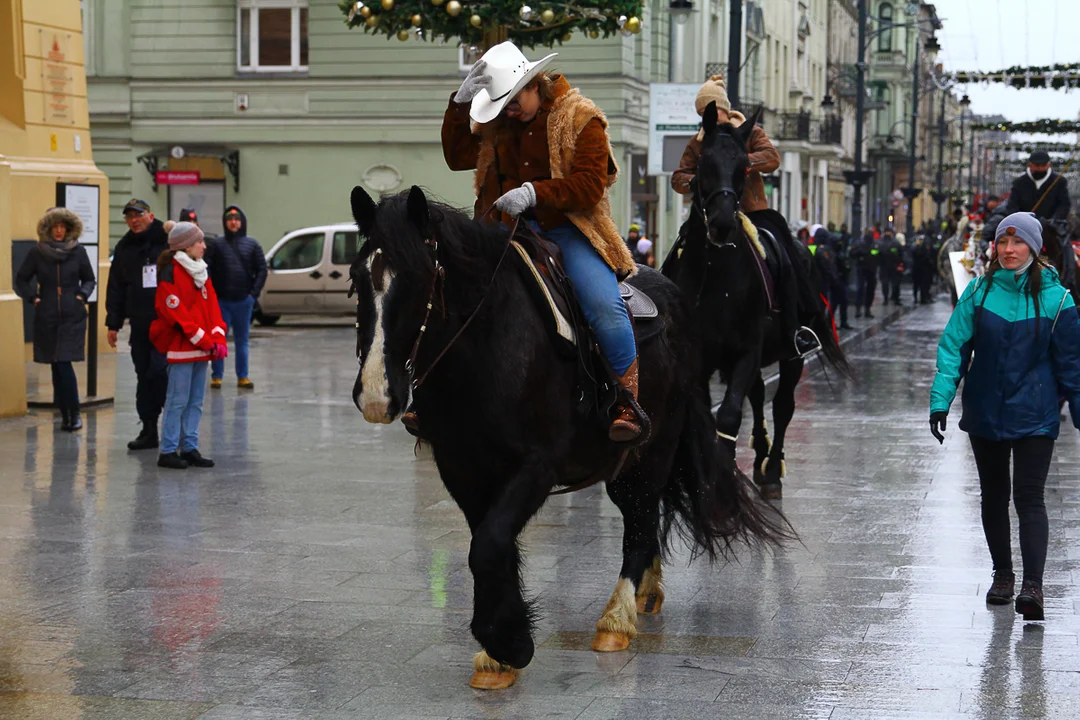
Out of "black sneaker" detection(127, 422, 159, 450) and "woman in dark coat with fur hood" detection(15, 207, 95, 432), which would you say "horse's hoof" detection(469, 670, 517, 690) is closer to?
"black sneaker" detection(127, 422, 159, 450)

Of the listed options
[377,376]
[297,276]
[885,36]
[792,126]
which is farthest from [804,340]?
[885,36]

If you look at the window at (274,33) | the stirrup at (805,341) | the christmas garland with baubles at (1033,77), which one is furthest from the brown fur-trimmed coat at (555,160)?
the window at (274,33)

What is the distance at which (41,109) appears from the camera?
2119 centimetres

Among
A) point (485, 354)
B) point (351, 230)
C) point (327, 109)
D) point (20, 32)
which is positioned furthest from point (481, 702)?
point (327, 109)

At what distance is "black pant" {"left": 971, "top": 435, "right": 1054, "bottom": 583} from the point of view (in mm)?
7660

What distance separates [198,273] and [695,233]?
3.77 meters

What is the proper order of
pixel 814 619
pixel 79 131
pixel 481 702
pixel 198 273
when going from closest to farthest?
1. pixel 481 702
2. pixel 814 619
3. pixel 198 273
4. pixel 79 131

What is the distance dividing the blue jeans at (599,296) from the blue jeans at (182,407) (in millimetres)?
6159

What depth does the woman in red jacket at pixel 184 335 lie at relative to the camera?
12266 mm

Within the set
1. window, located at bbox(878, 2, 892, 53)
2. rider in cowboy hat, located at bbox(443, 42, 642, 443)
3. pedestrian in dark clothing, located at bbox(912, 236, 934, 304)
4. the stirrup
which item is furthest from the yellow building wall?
window, located at bbox(878, 2, 892, 53)

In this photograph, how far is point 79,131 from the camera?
22.2m

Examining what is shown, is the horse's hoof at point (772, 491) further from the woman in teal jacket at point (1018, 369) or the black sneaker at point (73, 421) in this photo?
the black sneaker at point (73, 421)

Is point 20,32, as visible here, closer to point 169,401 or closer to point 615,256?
point 169,401

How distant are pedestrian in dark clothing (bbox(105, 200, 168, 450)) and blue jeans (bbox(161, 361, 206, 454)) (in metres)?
0.75
